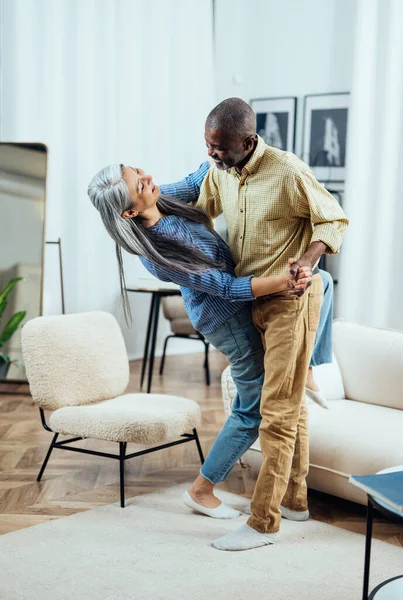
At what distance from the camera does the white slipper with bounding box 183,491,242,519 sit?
8.99 feet

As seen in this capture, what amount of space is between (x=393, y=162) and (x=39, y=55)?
7.93 ft

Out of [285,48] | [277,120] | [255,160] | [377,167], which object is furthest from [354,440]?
[285,48]

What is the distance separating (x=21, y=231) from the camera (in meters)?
4.73

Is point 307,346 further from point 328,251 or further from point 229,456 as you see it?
point 229,456

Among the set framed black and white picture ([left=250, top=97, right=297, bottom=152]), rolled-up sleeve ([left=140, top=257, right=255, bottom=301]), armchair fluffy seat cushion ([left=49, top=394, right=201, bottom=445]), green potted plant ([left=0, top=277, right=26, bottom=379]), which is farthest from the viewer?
framed black and white picture ([left=250, top=97, right=297, bottom=152])

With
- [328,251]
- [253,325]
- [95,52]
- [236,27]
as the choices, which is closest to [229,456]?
[253,325]

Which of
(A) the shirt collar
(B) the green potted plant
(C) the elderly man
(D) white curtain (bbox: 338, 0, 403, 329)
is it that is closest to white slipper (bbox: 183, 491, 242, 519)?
(C) the elderly man

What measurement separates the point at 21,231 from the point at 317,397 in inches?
95.9

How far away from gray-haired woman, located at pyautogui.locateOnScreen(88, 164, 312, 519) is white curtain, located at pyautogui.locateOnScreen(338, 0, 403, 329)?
291 cm

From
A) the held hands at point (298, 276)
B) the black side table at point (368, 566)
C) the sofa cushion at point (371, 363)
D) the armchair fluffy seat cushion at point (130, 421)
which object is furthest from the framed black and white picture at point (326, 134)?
the black side table at point (368, 566)

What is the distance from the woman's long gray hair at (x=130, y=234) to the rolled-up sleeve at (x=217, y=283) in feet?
0.07

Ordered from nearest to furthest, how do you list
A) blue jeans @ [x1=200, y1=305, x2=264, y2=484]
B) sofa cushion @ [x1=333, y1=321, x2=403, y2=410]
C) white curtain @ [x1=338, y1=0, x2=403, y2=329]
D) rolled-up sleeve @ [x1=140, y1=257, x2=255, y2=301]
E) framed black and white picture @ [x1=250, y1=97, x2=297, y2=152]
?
1. rolled-up sleeve @ [x1=140, y1=257, x2=255, y2=301]
2. blue jeans @ [x1=200, y1=305, x2=264, y2=484]
3. sofa cushion @ [x1=333, y1=321, x2=403, y2=410]
4. white curtain @ [x1=338, y1=0, x2=403, y2=329]
5. framed black and white picture @ [x1=250, y1=97, x2=297, y2=152]

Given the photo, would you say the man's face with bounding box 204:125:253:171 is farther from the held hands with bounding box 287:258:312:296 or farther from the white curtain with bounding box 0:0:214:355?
the white curtain with bounding box 0:0:214:355

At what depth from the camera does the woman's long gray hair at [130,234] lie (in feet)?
7.78
